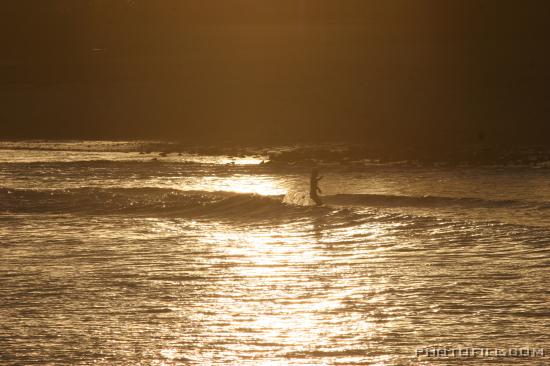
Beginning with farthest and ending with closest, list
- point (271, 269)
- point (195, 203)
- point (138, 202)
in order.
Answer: point (138, 202)
point (195, 203)
point (271, 269)

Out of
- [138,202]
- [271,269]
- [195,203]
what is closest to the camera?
[271,269]

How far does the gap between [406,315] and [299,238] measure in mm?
4222

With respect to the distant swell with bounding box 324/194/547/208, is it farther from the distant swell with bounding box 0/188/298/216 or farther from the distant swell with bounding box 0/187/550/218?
the distant swell with bounding box 0/188/298/216

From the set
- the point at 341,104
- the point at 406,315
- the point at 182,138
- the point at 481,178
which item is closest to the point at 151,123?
the point at 182,138

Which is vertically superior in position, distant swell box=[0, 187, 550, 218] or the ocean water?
distant swell box=[0, 187, 550, 218]

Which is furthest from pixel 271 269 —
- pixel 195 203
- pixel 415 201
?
pixel 415 201

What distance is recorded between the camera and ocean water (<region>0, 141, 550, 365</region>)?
9.06 m

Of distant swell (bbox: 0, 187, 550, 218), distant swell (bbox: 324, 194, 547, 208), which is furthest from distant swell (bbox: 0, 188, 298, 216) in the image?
distant swell (bbox: 324, 194, 547, 208)

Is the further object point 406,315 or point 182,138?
point 182,138

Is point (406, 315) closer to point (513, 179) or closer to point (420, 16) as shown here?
point (513, 179)

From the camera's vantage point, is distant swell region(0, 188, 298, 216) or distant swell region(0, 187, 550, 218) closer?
distant swell region(0, 187, 550, 218)

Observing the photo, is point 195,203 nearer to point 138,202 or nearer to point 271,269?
point 138,202

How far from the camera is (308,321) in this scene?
9.62m

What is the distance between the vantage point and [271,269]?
11789 mm
